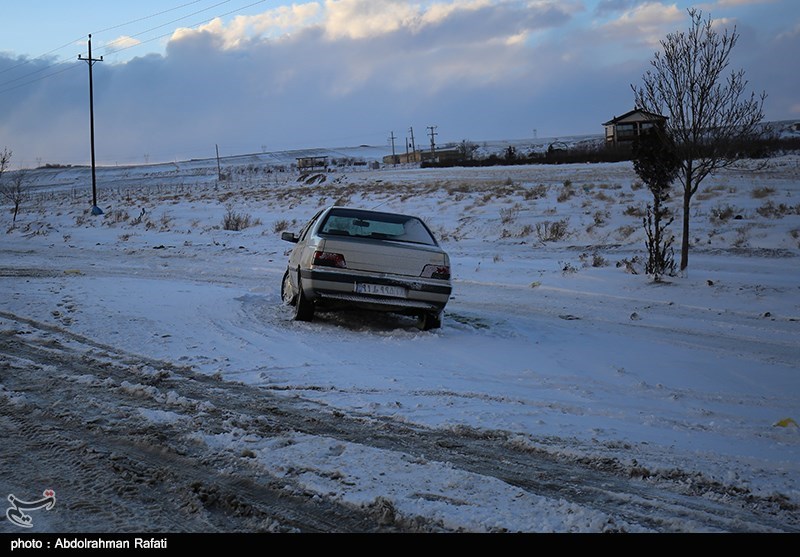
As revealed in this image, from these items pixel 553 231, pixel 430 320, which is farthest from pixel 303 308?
pixel 553 231

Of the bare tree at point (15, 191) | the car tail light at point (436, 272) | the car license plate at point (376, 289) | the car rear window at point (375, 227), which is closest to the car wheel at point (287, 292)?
the car rear window at point (375, 227)

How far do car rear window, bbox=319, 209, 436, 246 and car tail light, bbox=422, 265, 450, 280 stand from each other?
635 mm

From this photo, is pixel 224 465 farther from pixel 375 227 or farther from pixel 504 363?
pixel 375 227

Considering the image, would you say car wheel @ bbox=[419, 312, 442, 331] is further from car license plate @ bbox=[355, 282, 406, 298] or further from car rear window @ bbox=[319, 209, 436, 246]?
car rear window @ bbox=[319, 209, 436, 246]

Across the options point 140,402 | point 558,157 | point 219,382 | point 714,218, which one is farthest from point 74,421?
point 558,157

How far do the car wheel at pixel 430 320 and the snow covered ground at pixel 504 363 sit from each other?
0.56 feet

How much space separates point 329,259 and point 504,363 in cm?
251

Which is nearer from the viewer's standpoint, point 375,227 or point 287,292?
point 375,227

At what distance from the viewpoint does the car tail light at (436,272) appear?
27.6 ft

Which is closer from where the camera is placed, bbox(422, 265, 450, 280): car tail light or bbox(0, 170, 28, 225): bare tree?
bbox(422, 265, 450, 280): car tail light

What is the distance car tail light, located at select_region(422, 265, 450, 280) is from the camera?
27.6 ft

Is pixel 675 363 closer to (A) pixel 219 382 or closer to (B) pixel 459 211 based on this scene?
(A) pixel 219 382

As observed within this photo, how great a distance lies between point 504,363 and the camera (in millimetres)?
7141

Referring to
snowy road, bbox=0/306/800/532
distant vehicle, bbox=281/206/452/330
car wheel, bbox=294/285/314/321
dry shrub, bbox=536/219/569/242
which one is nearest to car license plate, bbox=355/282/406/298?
distant vehicle, bbox=281/206/452/330
